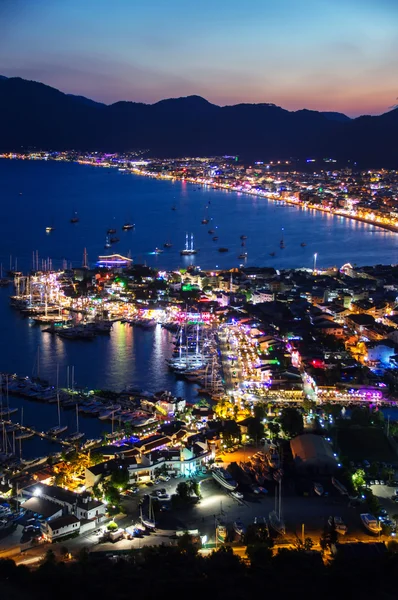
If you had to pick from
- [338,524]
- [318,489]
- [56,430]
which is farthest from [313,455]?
[56,430]

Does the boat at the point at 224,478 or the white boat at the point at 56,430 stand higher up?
the boat at the point at 224,478

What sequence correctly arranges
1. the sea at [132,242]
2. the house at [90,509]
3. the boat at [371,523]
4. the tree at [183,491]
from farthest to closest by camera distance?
the sea at [132,242]
the tree at [183,491]
the house at [90,509]
the boat at [371,523]

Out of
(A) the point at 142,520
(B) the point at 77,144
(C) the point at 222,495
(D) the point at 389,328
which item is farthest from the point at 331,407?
(B) the point at 77,144

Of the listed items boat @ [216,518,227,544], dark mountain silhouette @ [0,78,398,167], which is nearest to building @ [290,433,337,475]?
boat @ [216,518,227,544]

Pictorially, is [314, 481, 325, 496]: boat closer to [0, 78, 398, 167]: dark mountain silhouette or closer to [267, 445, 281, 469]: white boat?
[267, 445, 281, 469]: white boat

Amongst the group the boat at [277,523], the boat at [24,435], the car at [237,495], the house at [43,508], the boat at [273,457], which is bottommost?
the boat at [24,435]

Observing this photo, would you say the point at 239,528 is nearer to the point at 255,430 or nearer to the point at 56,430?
the point at 255,430

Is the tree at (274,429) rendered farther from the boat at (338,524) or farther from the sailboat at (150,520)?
the sailboat at (150,520)

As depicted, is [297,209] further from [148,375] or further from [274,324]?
[148,375]

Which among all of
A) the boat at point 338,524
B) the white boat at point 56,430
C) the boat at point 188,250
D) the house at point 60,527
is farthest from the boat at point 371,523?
the boat at point 188,250
